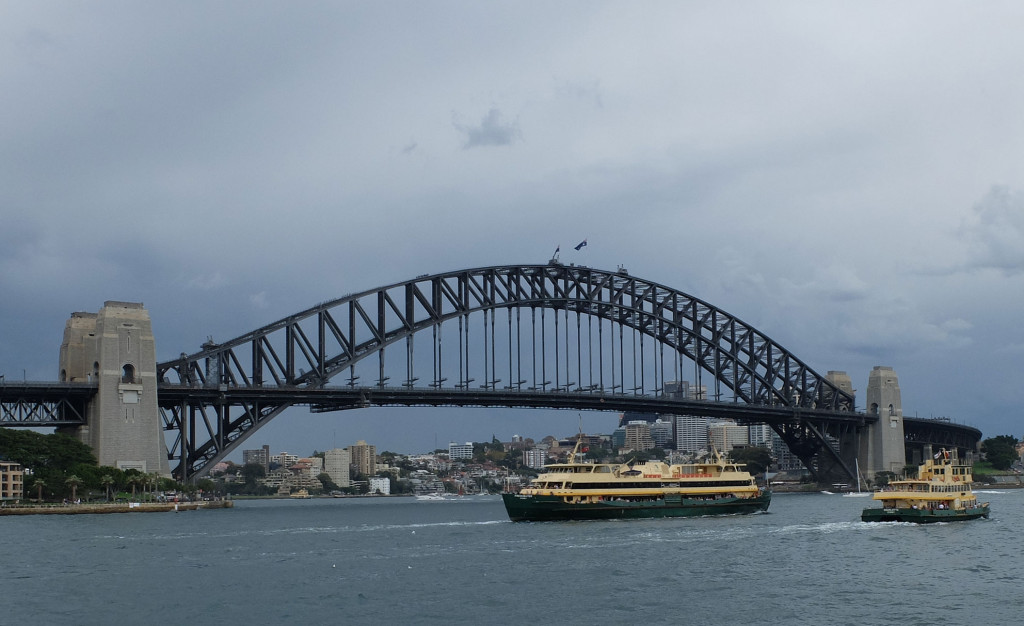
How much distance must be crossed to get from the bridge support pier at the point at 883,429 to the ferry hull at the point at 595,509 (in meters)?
76.5

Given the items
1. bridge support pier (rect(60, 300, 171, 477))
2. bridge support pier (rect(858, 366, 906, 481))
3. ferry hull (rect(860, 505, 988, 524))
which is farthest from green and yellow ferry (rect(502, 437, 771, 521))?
bridge support pier (rect(858, 366, 906, 481))

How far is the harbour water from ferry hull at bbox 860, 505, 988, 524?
4.79 ft

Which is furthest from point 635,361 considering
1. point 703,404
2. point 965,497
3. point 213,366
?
point 965,497

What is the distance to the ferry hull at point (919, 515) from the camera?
8062 cm

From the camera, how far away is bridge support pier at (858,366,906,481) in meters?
163

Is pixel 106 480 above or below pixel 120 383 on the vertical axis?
below

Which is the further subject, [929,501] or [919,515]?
[929,501]

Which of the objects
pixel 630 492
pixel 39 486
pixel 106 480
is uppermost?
pixel 106 480

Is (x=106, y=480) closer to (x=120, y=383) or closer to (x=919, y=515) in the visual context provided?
(x=120, y=383)

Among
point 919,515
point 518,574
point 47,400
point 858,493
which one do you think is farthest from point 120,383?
point 858,493

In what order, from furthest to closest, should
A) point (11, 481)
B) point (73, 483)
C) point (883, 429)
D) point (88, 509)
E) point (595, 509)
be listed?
point (883, 429)
point (11, 481)
point (73, 483)
point (88, 509)
point (595, 509)

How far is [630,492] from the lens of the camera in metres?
89.1

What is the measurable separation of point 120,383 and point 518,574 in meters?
53.4

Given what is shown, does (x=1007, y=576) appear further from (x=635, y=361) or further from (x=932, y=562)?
(x=635, y=361)
